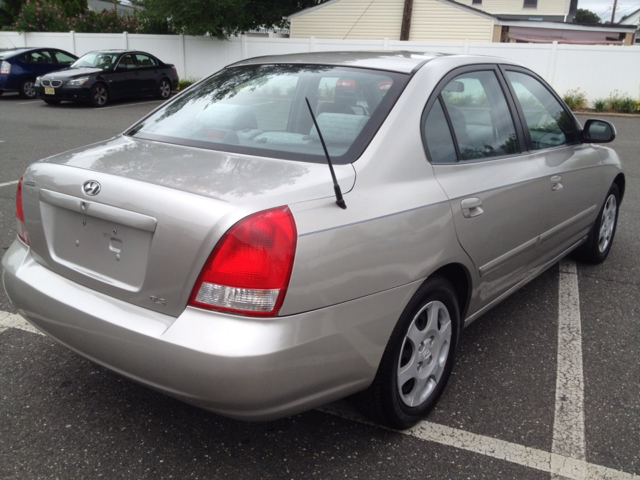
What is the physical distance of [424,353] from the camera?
8.80 ft

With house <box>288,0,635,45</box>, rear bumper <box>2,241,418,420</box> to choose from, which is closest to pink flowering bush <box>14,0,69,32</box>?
house <box>288,0,635,45</box>

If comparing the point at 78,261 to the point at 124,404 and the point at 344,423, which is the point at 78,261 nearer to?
the point at 124,404

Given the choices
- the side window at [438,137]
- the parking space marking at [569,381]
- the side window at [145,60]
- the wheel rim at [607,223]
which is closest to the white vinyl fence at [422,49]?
the side window at [145,60]

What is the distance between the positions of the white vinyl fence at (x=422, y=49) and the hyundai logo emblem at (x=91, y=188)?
18.6m

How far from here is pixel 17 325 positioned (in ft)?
11.4

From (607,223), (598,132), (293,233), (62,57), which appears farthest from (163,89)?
(293,233)

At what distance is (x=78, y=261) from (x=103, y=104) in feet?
50.5

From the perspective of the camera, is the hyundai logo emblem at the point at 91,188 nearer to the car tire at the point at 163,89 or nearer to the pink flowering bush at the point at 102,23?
the car tire at the point at 163,89

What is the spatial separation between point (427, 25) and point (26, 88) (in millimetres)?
15962

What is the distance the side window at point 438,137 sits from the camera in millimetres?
2707

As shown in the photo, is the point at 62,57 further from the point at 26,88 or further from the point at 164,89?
the point at 164,89

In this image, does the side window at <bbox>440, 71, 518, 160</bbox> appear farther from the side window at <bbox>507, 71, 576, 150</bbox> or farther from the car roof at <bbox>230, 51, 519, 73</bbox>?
the side window at <bbox>507, 71, 576, 150</bbox>

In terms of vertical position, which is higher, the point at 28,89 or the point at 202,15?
the point at 202,15

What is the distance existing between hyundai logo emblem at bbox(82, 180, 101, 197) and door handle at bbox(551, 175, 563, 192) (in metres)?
2.59
